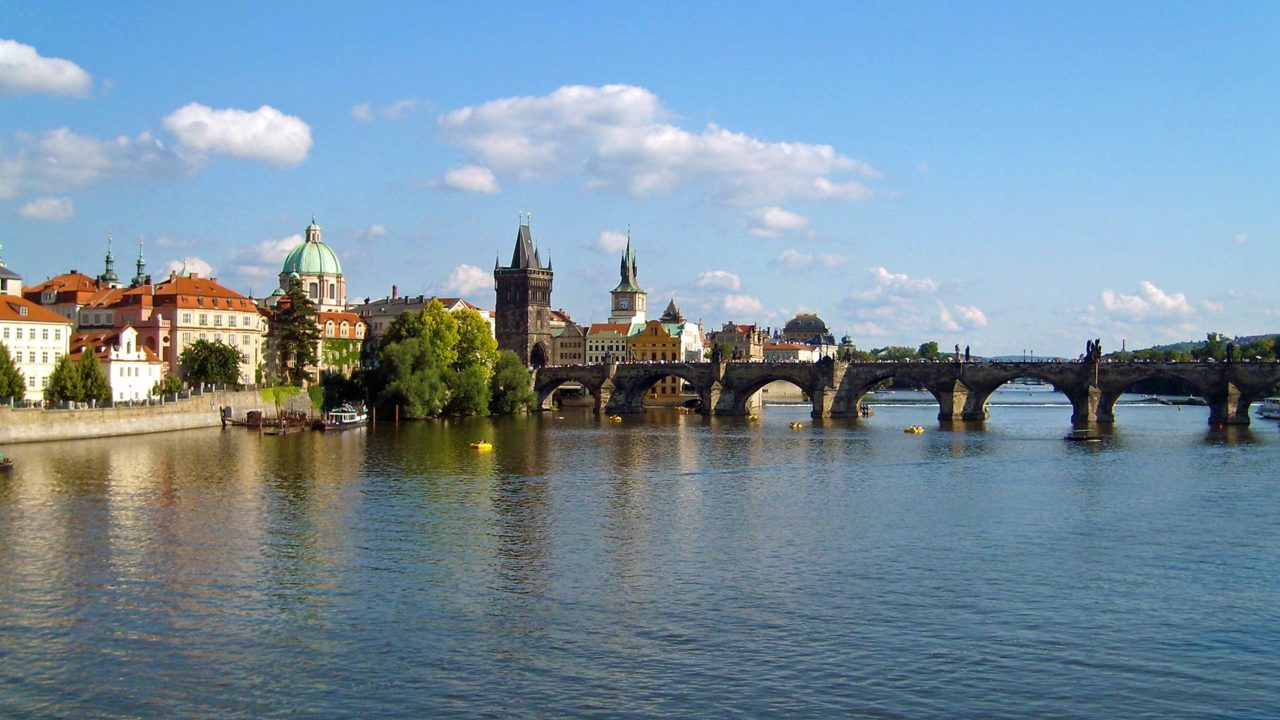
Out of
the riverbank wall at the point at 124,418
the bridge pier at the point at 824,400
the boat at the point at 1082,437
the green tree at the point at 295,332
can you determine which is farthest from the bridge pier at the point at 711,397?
the riverbank wall at the point at 124,418

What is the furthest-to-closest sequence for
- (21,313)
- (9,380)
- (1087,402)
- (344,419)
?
(1087,402) → (344,419) → (21,313) → (9,380)

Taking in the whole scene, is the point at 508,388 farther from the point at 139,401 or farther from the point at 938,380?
the point at 139,401

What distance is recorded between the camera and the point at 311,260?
18662 centimetres

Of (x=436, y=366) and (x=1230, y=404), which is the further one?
(x=436, y=366)

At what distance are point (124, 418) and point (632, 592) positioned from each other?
71.2 metres

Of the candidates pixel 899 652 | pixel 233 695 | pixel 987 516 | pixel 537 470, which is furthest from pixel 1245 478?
pixel 233 695

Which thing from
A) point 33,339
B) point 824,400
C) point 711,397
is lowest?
point 824,400

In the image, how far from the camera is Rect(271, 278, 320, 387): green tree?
438ft

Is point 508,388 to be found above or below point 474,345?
below

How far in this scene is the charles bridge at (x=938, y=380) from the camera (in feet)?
409

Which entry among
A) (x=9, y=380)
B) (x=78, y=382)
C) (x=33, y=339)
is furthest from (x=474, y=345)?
(x=9, y=380)

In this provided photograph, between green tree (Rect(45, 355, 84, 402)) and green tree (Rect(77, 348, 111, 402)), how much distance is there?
0.53 meters

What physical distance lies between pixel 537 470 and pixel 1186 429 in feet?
239

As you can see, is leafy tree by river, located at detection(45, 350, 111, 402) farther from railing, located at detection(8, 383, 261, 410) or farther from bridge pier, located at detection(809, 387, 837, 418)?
bridge pier, located at detection(809, 387, 837, 418)
